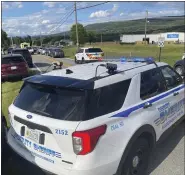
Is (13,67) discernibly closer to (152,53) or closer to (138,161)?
(138,161)

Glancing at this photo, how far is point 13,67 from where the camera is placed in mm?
14539

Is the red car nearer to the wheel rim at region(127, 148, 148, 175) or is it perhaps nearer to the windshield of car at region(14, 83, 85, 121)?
the windshield of car at region(14, 83, 85, 121)

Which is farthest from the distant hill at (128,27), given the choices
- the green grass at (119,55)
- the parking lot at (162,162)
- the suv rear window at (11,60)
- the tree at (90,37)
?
the parking lot at (162,162)

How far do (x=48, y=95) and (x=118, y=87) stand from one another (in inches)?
35.2

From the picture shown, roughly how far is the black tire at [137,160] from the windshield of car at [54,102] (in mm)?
877

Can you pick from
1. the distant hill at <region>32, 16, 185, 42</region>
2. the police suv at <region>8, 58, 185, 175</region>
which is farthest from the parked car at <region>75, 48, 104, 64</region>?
the distant hill at <region>32, 16, 185, 42</region>

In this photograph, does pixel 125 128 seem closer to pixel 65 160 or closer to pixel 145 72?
pixel 65 160

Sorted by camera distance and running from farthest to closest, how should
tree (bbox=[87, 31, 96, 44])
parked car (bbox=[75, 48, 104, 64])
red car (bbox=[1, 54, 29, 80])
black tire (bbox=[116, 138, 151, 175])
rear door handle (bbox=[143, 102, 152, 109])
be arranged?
tree (bbox=[87, 31, 96, 44])
parked car (bbox=[75, 48, 104, 64])
red car (bbox=[1, 54, 29, 80])
rear door handle (bbox=[143, 102, 152, 109])
black tire (bbox=[116, 138, 151, 175])

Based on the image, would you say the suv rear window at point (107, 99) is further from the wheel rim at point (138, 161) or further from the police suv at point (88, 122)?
the wheel rim at point (138, 161)

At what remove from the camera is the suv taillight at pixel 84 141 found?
277 centimetres

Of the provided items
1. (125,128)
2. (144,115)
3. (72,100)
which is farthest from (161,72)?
(72,100)

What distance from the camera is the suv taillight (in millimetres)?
2771

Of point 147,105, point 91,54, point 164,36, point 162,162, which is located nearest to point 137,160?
point 147,105

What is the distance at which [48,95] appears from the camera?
3213 mm
